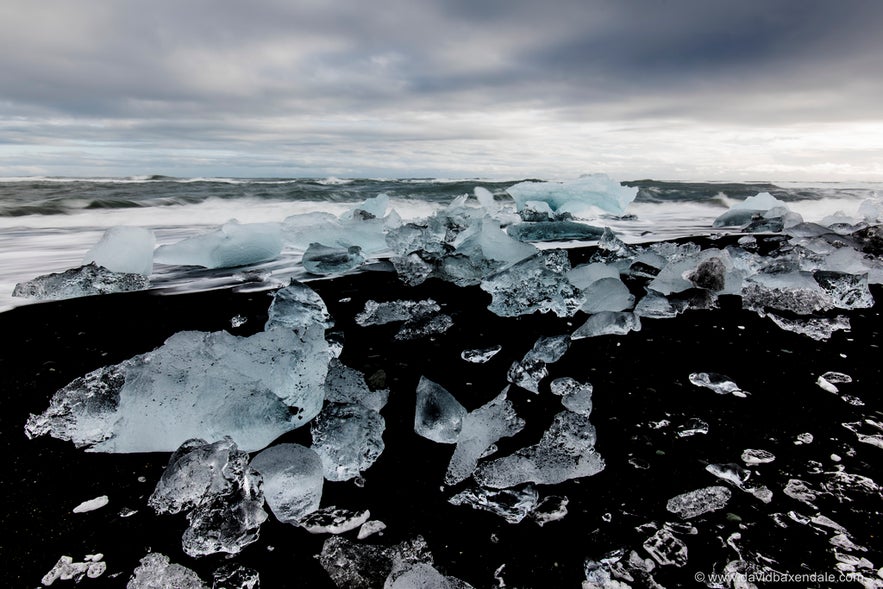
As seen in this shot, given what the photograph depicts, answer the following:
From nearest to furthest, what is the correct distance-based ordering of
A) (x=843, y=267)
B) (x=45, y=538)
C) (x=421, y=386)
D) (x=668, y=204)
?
(x=45, y=538)
(x=421, y=386)
(x=843, y=267)
(x=668, y=204)

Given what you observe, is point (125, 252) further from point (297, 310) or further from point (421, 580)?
point (421, 580)

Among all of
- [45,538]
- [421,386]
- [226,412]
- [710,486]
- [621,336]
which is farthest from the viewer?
[621,336]

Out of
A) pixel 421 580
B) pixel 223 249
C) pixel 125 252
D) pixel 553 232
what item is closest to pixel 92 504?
pixel 421 580

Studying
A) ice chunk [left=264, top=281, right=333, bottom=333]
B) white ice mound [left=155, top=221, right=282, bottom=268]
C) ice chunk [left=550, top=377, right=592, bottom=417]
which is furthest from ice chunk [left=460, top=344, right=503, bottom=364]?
white ice mound [left=155, top=221, right=282, bottom=268]

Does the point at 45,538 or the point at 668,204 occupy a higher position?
the point at 45,538

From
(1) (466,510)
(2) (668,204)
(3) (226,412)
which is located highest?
(3) (226,412)

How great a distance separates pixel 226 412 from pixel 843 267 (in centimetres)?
312

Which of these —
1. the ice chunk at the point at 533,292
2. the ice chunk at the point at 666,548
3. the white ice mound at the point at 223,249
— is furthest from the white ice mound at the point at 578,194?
the ice chunk at the point at 666,548

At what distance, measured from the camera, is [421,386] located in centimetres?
142

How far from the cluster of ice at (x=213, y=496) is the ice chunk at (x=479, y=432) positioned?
43cm

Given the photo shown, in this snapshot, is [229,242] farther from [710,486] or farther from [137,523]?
[710,486]

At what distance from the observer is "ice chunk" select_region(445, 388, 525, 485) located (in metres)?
1.17

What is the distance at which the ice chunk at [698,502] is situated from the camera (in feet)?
3.35

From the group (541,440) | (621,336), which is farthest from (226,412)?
(621,336)
